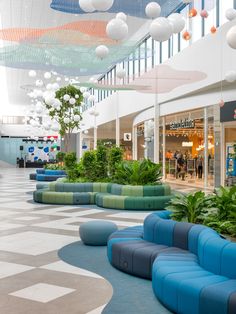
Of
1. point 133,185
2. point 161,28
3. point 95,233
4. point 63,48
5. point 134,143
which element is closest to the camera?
point 161,28

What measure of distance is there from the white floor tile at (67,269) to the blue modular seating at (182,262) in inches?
16.0

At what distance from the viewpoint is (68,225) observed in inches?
365

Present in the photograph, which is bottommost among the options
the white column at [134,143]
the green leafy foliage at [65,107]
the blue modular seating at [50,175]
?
the blue modular seating at [50,175]

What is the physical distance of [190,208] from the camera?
6.10 m

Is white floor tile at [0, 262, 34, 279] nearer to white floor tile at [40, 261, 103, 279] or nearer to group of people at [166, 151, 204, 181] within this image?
white floor tile at [40, 261, 103, 279]

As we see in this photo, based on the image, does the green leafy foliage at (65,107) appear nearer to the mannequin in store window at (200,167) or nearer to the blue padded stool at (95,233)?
the mannequin in store window at (200,167)

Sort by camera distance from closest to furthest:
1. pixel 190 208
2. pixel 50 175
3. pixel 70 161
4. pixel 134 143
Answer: pixel 190 208, pixel 70 161, pixel 50 175, pixel 134 143

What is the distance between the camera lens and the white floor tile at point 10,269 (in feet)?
18.3

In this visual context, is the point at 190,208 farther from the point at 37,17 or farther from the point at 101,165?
the point at 37,17

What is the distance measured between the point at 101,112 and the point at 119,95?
597cm

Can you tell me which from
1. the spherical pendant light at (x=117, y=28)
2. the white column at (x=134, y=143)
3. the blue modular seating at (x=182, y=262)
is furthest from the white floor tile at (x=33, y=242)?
the white column at (x=134, y=143)

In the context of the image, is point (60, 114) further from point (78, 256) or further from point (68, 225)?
point (78, 256)

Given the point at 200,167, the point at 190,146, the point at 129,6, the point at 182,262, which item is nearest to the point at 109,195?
the point at 129,6

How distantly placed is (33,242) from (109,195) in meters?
5.16
